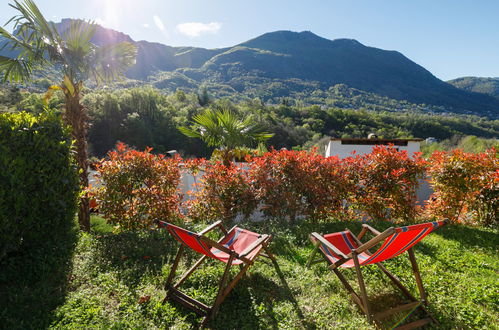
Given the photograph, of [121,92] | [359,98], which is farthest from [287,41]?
[121,92]

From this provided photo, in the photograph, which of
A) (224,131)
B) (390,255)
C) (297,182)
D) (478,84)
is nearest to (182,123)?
(224,131)

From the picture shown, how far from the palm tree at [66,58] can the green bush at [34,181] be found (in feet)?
4.11

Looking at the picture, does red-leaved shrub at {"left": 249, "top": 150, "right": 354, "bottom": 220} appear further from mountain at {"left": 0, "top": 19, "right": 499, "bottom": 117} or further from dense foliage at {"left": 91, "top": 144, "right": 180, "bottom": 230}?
mountain at {"left": 0, "top": 19, "right": 499, "bottom": 117}

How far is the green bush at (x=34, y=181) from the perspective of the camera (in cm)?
309

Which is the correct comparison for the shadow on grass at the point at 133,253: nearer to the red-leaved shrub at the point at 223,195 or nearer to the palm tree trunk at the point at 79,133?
the red-leaved shrub at the point at 223,195

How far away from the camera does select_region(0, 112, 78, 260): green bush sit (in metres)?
3.09

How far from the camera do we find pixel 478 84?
113 m

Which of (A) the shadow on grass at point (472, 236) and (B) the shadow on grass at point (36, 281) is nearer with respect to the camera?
(B) the shadow on grass at point (36, 281)

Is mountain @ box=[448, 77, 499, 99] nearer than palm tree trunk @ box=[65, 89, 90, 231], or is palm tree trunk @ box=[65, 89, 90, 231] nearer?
palm tree trunk @ box=[65, 89, 90, 231]

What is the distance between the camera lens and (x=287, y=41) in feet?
525

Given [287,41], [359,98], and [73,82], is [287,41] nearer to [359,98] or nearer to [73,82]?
[359,98]

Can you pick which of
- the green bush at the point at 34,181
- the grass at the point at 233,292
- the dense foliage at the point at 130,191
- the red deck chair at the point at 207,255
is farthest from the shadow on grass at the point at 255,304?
the green bush at the point at 34,181

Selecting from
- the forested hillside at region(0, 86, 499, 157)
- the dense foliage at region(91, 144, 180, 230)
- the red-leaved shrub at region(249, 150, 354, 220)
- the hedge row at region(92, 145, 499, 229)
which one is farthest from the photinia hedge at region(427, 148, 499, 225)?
the forested hillside at region(0, 86, 499, 157)

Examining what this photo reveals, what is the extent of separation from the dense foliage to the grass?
2.17ft
